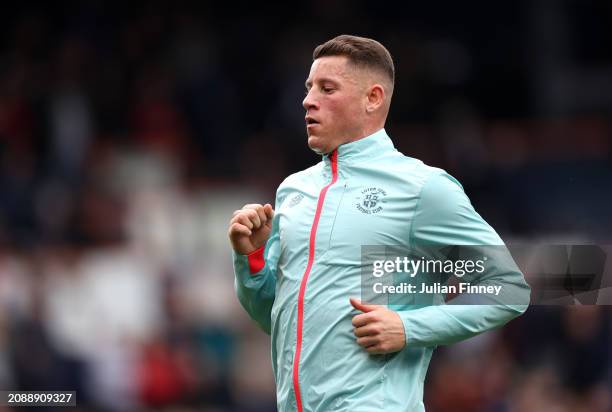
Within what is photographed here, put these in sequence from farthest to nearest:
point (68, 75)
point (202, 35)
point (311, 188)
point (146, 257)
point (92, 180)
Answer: point (202, 35)
point (68, 75)
point (92, 180)
point (146, 257)
point (311, 188)

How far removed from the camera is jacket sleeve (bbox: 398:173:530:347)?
13.6 feet

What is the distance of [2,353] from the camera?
8.36m

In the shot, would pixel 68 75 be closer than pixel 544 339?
No

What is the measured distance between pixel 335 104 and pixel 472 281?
2.52 ft

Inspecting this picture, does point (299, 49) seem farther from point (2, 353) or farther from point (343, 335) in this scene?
point (343, 335)

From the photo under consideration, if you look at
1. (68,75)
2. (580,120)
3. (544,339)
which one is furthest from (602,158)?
(68,75)

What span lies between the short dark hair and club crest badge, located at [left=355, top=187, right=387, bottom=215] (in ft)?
1.49

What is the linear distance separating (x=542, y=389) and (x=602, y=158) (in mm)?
3173

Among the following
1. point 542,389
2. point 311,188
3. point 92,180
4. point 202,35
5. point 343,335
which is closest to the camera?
point 343,335

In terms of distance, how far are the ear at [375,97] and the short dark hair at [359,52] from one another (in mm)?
62

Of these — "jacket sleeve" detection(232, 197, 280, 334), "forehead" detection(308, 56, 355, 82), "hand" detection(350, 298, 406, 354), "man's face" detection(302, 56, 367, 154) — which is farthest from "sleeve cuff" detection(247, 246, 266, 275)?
"forehead" detection(308, 56, 355, 82)

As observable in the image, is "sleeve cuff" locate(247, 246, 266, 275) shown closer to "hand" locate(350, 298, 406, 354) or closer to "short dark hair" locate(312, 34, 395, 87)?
"hand" locate(350, 298, 406, 354)

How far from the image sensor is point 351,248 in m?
4.21

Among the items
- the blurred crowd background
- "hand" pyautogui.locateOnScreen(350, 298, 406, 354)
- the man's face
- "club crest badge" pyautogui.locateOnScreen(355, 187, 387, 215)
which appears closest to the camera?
"hand" pyautogui.locateOnScreen(350, 298, 406, 354)
